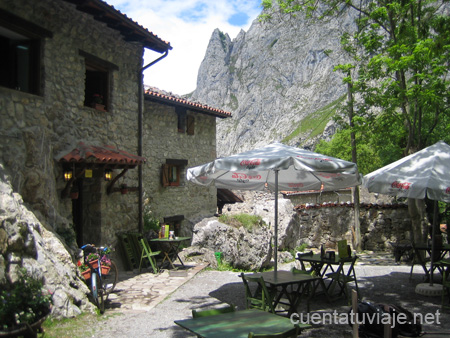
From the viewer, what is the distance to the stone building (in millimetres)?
5844

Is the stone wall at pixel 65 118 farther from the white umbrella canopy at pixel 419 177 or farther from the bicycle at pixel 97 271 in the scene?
the white umbrella canopy at pixel 419 177

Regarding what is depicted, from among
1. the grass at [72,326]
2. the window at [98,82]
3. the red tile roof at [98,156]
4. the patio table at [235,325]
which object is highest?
the window at [98,82]

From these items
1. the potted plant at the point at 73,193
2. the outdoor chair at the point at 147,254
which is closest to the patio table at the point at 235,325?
the potted plant at the point at 73,193

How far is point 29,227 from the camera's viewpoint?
4.80 metres

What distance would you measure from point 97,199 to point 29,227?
3085 millimetres

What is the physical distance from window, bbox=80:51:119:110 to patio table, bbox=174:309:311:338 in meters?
5.94

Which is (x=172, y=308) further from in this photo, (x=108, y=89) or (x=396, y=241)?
(x=396, y=241)

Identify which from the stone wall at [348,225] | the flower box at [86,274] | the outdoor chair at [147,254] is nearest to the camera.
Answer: the flower box at [86,274]

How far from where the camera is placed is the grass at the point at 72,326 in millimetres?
4125

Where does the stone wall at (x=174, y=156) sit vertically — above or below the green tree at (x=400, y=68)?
below

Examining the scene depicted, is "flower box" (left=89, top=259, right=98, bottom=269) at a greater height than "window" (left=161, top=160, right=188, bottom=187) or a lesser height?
lesser

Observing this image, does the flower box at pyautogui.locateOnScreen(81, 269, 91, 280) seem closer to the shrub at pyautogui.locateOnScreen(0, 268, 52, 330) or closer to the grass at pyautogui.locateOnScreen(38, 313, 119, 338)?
the grass at pyautogui.locateOnScreen(38, 313, 119, 338)

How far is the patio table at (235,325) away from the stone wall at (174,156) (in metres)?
8.75

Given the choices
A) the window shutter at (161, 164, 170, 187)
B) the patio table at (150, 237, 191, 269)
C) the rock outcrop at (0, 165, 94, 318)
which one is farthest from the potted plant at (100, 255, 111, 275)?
the window shutter at (161, 164, 170, 187)
